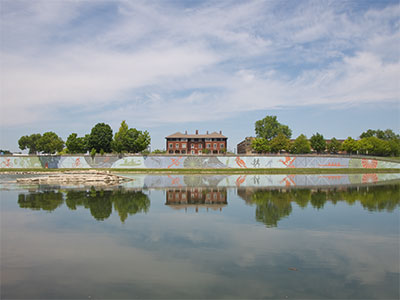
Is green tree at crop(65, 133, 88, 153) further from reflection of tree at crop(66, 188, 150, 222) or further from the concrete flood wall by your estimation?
reflection of tree at crop(66, 188, 150, 222)

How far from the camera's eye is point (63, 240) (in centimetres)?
1505

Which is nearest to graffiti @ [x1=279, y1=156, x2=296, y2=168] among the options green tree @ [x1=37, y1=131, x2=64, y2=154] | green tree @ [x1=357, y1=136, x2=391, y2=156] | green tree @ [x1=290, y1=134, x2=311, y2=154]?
green tree @ [x1=290, y1=134, x2=311, y2=154]

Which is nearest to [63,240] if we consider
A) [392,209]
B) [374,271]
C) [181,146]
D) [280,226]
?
[280,226]

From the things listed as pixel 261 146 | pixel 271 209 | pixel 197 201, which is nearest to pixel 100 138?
pixel 261 146

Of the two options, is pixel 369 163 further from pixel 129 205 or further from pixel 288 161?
pixel 129 205

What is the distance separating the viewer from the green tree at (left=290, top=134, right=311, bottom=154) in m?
125

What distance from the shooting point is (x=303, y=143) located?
414ft

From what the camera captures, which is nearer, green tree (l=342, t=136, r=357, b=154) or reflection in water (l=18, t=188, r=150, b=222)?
reflection in water (l=18, t=188, r=150, b=222)

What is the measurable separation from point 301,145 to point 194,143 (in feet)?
144

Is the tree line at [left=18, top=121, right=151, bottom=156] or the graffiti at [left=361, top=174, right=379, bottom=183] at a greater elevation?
the tree line at [left=18, top=121, right=151, bottom=156]

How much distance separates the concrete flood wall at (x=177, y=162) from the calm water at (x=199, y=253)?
65374 mm

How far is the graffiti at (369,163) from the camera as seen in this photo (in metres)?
94.6

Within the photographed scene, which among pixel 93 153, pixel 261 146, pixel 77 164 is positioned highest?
pixel 261 146

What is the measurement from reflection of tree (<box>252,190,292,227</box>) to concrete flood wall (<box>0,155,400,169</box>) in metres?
59.6
